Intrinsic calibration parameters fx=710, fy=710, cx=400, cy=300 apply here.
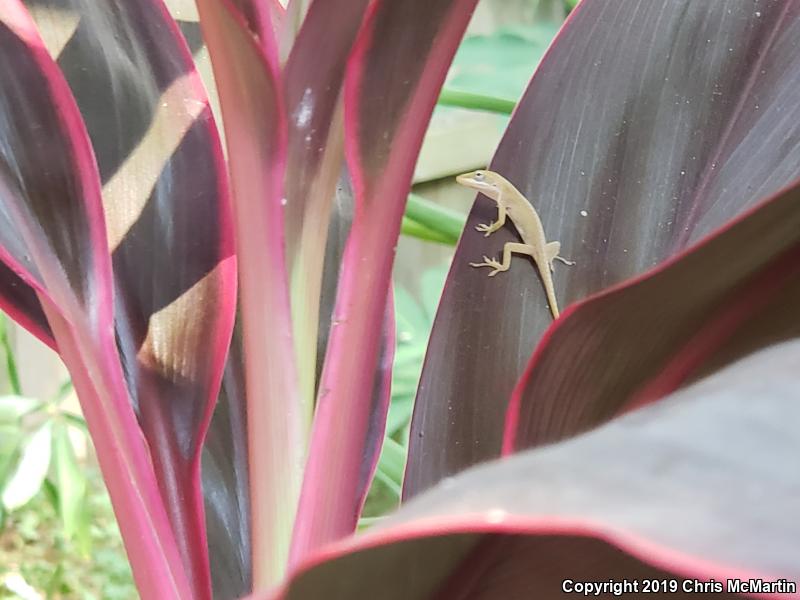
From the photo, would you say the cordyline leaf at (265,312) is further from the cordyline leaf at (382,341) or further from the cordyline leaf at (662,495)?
the cordyline leaf at (662,495)

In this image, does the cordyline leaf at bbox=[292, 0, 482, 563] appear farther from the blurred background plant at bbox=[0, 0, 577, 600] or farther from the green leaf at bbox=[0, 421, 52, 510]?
the green leaf at bbox=[0, 421, 52, 510]

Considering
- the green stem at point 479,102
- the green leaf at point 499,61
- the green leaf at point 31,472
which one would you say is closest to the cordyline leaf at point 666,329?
the green stem at point 479,102

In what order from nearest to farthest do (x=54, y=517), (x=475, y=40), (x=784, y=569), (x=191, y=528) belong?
1. (x=784, y=569)
2. (x=191, y=528)
3. (x=475, y=40)
4. (x=54, y=517)

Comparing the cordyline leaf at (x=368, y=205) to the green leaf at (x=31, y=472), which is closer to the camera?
the cordyline leaf at (x=368, y=205)

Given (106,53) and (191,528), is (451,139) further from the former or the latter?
(191,528)

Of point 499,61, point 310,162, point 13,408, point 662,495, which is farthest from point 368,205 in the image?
point 13,408

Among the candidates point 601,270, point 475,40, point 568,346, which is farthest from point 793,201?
point 475,40
